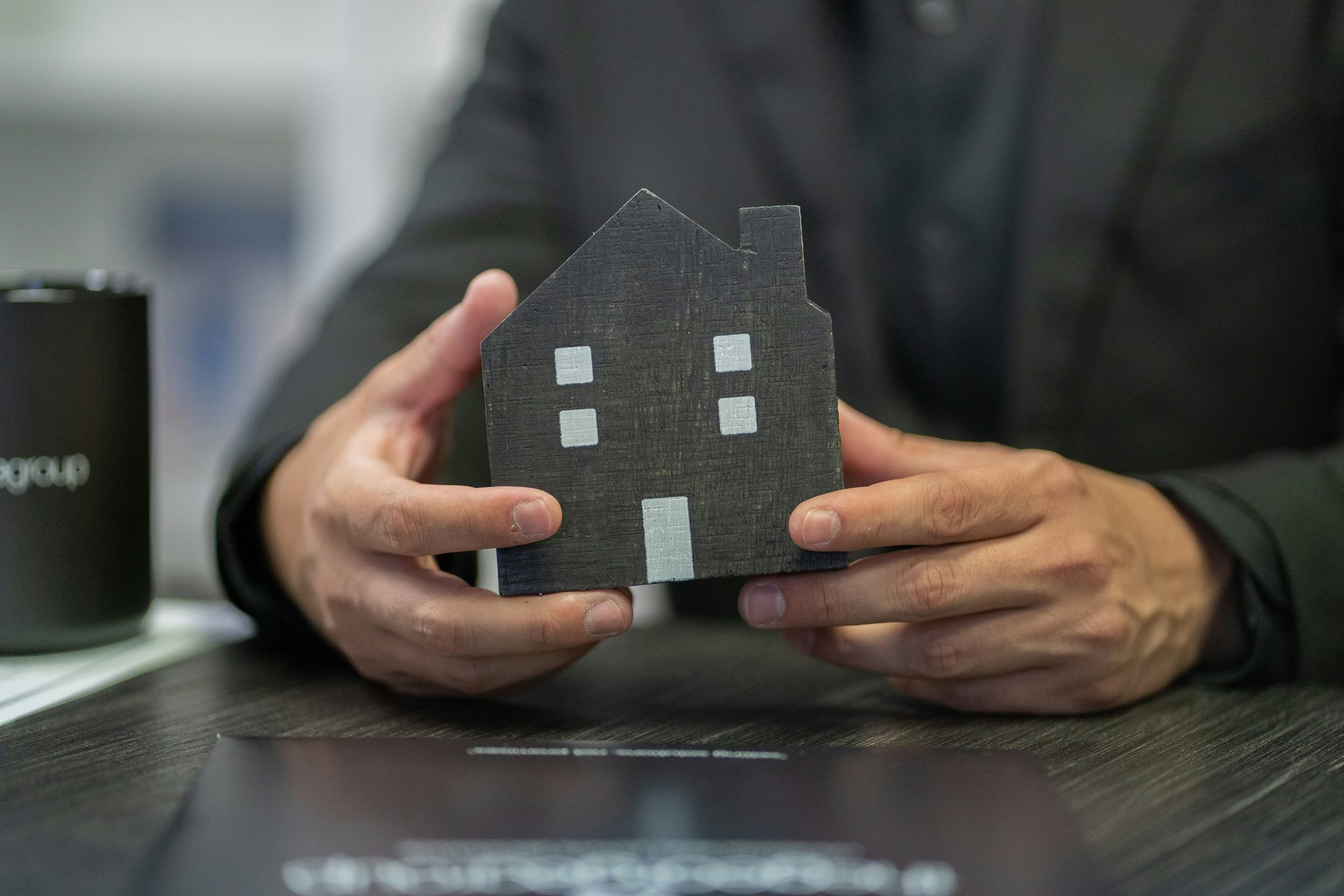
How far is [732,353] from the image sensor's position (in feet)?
1.58

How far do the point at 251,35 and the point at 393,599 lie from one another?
1522mm

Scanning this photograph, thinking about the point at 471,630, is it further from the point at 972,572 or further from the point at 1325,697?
the point at 1325,697

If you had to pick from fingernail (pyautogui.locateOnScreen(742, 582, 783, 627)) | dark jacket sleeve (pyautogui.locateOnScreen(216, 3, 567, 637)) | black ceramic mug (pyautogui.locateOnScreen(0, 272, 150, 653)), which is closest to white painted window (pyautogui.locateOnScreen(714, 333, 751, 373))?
fingernail (pyautogui.locateOnScreen(742, 582, 783, 627))

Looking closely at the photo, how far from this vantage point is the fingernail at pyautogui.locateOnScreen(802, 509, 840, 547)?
0.46 metres

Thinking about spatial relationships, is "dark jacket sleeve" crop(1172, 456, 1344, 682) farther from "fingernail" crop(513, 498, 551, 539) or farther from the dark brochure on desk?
"fingernail" crop(513, 498, 551, 539)

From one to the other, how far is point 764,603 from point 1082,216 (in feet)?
1.73

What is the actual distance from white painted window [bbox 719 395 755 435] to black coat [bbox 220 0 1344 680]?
348mm

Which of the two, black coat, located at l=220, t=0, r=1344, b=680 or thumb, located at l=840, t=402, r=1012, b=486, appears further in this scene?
black coat, located at l=220, t=0, r=1344, b=680

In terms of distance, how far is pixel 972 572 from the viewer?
501 millimetres

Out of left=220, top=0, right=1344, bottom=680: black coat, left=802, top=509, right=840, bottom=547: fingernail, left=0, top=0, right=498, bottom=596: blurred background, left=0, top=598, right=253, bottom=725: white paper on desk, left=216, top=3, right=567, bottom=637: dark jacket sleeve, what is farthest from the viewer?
left=0, top=0, right=498, bottom=596: blurred background

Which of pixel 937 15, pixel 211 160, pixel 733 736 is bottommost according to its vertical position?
pixel 733 736

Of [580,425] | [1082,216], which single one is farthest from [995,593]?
[1082,216]

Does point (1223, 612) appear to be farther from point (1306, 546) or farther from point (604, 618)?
point (604, 618)

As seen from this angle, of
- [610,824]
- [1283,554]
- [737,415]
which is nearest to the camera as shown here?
[610,824]
